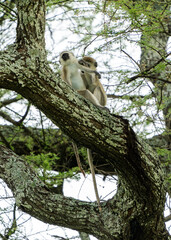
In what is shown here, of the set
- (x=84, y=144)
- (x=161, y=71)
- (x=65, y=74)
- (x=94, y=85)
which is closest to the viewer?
(x=84, y=144)

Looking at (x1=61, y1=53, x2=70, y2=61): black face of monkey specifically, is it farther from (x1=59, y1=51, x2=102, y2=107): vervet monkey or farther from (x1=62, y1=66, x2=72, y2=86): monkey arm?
(x1=62, y1=66, x2=72, y2=86): monkey arm

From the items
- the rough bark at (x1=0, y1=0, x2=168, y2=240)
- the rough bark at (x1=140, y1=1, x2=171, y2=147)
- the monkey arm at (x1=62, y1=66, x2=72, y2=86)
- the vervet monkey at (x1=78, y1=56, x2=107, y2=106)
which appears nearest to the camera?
the rough bark at (x1=0, y1=0, x2=168, y2=240)

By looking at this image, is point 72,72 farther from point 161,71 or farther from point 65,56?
point 161,71

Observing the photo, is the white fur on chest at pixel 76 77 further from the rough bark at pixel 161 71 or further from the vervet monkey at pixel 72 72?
the rough bark at pixel 161 71

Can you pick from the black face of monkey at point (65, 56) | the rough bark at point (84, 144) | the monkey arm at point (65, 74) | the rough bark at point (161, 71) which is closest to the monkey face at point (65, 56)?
the black face of monkey at point (65, 56)

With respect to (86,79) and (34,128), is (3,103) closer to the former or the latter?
(34,128)

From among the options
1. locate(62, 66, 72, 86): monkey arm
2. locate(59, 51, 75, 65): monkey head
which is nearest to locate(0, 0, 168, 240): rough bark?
locate(62, 66, 72, 86): monkey arm

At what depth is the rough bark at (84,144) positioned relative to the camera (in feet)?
10.3

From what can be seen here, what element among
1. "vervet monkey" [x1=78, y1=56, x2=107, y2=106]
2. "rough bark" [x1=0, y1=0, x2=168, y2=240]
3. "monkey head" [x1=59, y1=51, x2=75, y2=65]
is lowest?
"rough bark" [x1=0, y1=0, x2=168, y2=240]

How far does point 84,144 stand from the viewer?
3.43 m

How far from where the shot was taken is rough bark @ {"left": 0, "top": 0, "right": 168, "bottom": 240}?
3147 millimetres

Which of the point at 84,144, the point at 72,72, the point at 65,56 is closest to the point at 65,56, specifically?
the point at 65,56

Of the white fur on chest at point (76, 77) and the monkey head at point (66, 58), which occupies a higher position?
the monkey head at point (66, 58)

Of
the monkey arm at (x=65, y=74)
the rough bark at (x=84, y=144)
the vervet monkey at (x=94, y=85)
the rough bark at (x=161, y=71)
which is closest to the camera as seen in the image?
the rough bark at (x=84, y=144)
